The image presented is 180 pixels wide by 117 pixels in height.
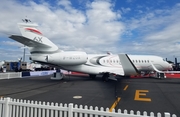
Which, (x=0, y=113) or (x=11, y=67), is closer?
(x=0, y=113)

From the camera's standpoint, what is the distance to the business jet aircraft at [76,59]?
45.7ft

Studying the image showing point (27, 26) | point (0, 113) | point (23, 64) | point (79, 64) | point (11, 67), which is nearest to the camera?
point (0, 113)

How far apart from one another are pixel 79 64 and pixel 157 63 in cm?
1108

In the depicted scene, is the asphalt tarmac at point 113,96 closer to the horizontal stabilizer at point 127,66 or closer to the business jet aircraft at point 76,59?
the horizontal stabilizer at point 127,66

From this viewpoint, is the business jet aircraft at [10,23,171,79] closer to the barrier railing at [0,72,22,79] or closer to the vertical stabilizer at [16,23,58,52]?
the vertical stabilizer at [16,23,58,52]

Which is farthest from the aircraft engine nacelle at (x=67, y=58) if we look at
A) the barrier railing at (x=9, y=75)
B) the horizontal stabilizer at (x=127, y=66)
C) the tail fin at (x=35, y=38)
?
the barrier railing at (x=9, y=75)

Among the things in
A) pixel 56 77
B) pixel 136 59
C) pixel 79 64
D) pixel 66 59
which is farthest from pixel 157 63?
pixel 56 77

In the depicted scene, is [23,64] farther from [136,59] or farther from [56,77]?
[136,59]

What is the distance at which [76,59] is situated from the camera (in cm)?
1652

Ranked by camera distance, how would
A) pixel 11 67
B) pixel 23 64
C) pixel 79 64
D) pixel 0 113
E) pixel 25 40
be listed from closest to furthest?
pixel 0 113 → pixel 25 40 → pixel 79 64 → pixel 23 64 → pixel 11 67

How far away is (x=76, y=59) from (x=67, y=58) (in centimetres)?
106

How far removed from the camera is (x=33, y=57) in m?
16.0

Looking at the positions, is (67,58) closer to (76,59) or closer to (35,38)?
(76,59)

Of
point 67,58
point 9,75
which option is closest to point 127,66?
point 67,58
